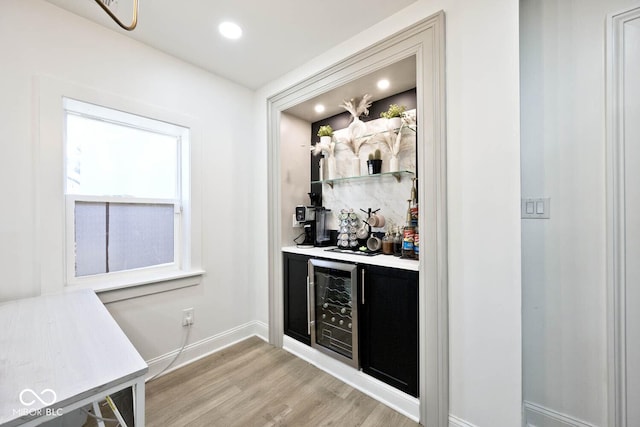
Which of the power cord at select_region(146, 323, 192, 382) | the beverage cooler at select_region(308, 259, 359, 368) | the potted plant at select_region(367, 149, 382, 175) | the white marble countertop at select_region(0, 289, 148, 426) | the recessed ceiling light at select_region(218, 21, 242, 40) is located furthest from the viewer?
the potted plant at select_region(367, 149, 382, 175)

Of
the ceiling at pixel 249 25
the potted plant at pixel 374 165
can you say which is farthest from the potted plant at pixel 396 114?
the ceiling at pixel 249 25

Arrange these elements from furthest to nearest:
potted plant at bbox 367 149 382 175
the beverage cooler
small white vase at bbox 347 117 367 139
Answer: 1. small white vase at bbox 347 117 367 139
2. potted plant at bbox 367 149 382 175
3. the beverage cooler

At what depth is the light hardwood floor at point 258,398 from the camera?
163 cm

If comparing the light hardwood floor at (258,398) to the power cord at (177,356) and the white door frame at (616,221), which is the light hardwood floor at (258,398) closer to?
the power cord at (177,356)

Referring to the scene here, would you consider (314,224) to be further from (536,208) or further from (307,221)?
(536,208)

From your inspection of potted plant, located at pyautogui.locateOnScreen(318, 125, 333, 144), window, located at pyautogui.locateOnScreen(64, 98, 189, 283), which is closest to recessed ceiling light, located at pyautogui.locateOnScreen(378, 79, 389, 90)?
potted plant, located at pyautogui.locateOnScreen(318, 125, 333, 144)

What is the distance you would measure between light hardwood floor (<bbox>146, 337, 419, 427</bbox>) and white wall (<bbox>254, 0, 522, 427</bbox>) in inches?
21.5

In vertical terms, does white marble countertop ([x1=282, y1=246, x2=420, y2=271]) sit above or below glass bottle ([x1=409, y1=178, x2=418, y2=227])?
below

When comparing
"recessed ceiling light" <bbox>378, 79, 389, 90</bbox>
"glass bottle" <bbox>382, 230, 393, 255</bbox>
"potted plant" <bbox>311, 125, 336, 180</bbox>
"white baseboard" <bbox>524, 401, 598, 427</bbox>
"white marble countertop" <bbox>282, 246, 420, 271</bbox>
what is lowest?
"white baseboard" <bbox>524, 401, 598, 427</bbox>

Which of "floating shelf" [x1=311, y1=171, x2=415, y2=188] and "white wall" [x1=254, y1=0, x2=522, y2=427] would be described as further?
"floating shelf" [x1=311, y1=171, x2=415, y2=188]

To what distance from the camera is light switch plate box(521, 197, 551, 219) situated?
4.76 ft

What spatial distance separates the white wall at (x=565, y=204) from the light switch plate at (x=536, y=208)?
1.1 inches

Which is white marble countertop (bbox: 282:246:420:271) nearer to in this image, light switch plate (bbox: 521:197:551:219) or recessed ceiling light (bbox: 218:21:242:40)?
light switch plate (bbox: 521:197:551:219)

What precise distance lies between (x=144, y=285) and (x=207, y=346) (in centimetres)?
80
